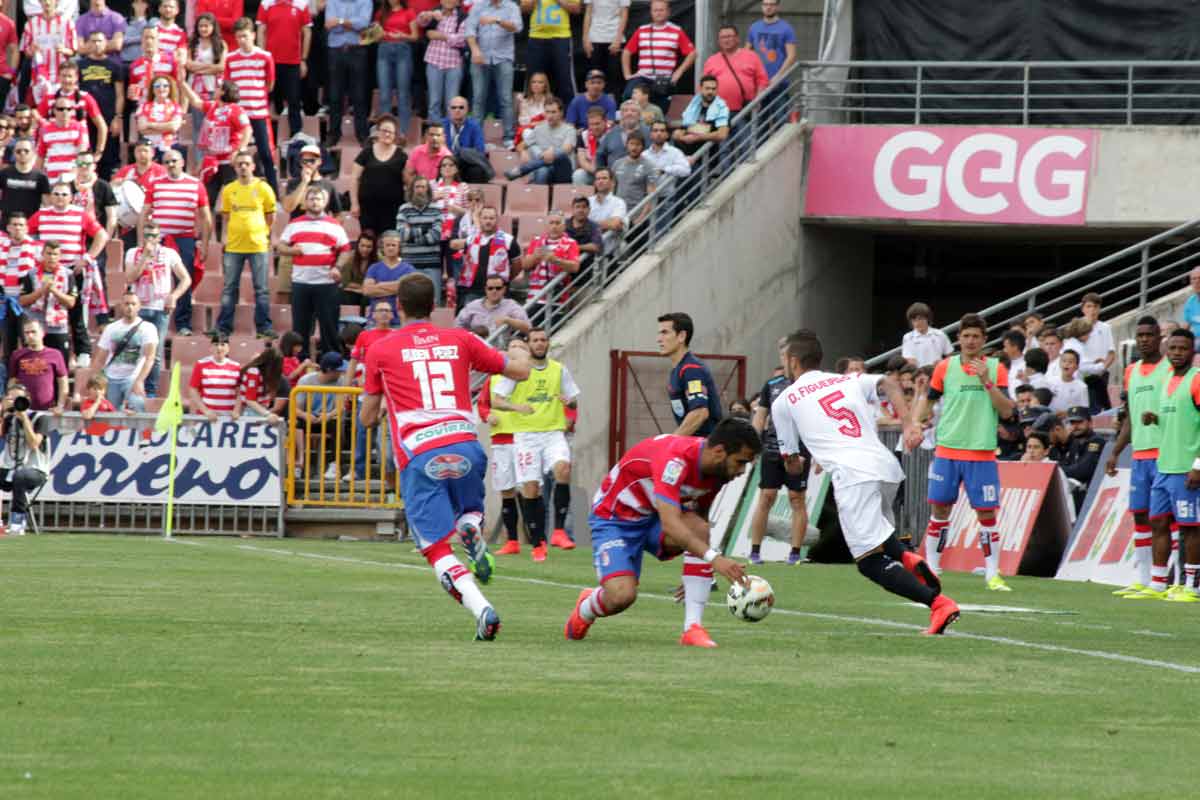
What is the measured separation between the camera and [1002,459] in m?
22.4

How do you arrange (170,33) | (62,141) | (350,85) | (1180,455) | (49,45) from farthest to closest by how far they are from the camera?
(350,85) < (49,45) < (170,33) < (62,141) < (1180,455)

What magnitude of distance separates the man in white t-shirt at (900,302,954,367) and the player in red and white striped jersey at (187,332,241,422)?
789cm

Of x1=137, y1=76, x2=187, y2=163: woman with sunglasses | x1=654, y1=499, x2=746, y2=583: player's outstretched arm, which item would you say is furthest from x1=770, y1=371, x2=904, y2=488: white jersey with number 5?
x1=137, y1=76, x2=187, y2=163: woman with sunglasses

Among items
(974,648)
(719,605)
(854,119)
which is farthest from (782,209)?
(974,648)

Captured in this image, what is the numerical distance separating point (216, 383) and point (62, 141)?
501 centimetres

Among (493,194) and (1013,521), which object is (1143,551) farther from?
(493,194)

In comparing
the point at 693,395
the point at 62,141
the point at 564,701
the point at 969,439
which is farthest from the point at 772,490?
the point at 564,701

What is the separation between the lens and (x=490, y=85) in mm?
30938

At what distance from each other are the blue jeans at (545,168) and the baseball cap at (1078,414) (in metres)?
9.40

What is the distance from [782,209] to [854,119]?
2.56m

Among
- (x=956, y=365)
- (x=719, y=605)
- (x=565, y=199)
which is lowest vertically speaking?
(x=719, y=605)

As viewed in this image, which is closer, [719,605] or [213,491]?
[719,605]

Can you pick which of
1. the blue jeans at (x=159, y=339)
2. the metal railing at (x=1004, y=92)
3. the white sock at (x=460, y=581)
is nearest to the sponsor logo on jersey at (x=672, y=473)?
the white sock at (x=460, y=581)

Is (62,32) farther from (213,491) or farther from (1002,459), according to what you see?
(1002,459)
